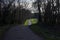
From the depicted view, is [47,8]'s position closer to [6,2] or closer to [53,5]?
[53,5]

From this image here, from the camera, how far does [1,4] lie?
94.4ft

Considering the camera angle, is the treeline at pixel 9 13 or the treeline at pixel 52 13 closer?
the treeline at pixel 52 13

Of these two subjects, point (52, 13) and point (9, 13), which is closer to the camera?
point (52, 13)

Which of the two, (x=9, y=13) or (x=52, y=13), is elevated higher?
(x=52, y=13)

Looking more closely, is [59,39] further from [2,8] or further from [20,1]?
[20,1]

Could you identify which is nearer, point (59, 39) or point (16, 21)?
point (59, 39)

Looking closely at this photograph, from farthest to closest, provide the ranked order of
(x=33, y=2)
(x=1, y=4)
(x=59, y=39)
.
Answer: (x=33, y=2) → (x=1, y=4) → (x=59, y=39)

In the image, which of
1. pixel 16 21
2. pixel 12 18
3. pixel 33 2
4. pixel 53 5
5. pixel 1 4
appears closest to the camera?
pixel 53 5

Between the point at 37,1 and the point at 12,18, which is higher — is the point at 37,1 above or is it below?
above

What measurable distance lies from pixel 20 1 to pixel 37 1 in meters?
3.81

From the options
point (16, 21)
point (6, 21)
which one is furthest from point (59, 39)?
point (16, 21)

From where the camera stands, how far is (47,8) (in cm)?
2425

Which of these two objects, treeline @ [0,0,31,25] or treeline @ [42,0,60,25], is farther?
treeline @ [0,0,31,25]

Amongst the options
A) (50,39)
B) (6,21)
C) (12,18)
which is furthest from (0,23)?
(50,39)
